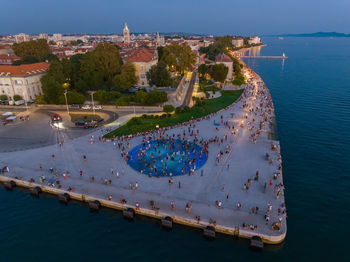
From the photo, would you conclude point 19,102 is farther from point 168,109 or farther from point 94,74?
point 168,109


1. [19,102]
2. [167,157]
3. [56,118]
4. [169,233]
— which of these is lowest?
[169,233]

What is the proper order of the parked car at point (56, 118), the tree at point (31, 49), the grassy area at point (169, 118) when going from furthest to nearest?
the tree at point (31, 49), the parked car at point (56, 118), the grassy area at point (169, 118)

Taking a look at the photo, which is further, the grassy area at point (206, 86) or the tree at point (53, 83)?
the grassy area at point (206, 86)

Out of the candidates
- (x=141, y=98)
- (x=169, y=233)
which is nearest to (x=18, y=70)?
(x=141, y=98)

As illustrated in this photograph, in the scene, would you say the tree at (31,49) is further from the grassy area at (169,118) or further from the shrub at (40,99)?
the grassy area at (169,118)

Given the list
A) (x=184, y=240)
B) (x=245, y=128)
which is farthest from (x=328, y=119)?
(x=184, y=240)

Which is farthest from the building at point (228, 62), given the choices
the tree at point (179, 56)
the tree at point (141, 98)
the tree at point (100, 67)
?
the tree at point (141, 98)
